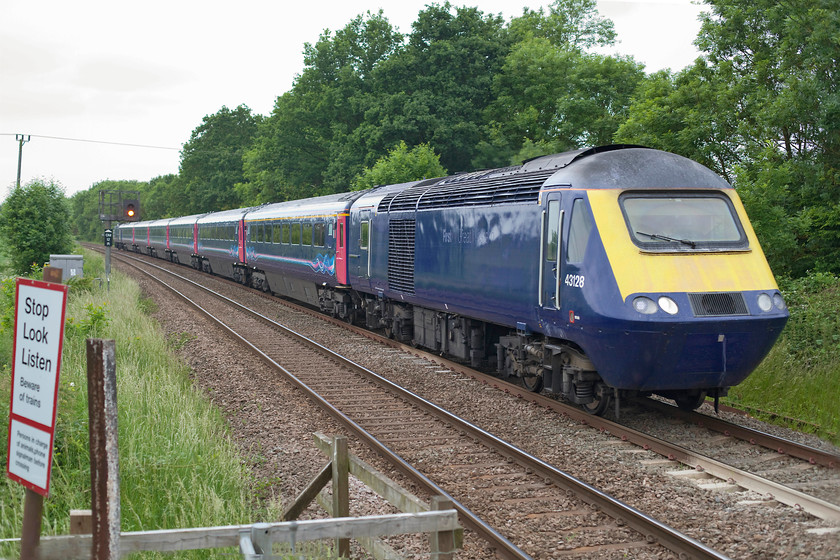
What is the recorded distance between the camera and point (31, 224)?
2675cm

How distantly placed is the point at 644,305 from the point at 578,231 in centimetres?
123

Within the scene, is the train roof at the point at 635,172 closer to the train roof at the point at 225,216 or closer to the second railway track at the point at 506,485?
the second railway track at the point at 506,485

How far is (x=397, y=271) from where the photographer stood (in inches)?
607

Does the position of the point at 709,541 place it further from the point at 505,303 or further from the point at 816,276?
the point at 816,276

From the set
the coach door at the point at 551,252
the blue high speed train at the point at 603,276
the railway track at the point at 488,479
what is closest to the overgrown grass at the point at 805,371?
the blue high speed train at the point at 603,276

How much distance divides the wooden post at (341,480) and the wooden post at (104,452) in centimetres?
197

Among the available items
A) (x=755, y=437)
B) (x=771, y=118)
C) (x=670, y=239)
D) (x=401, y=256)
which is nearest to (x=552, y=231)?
(x=670, y=239)

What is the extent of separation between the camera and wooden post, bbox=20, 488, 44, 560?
352 centimetres

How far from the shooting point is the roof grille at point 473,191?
10359mm

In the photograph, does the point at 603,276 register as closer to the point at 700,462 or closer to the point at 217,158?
the point at 700,462

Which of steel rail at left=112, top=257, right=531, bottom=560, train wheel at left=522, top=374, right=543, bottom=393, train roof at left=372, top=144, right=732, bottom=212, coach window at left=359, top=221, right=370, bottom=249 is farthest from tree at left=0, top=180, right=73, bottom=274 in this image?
train wheel at left=522, top=374, right=543, bottom=393

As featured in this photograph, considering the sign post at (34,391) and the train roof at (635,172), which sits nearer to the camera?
the sign post at (34,391)

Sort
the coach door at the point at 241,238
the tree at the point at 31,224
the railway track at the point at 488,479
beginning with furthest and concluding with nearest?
1. the coach door at the point at 241,238
2. the tree at the point at 31,224
3. the railway track at the point at 488,479

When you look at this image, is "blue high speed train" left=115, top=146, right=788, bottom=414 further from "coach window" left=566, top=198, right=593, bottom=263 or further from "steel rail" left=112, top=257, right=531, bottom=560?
"steel rail" left=112, top=257, right=531, bottom=560
